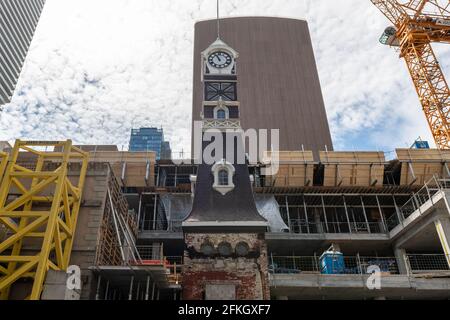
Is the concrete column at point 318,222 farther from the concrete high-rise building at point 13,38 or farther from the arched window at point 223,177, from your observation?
the concrete high-rise building at point 13,38

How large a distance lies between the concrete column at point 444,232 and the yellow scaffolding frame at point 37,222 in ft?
76.3

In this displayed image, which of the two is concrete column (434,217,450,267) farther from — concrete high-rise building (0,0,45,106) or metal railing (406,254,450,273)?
concrete high-rise building (0,0,45,106)

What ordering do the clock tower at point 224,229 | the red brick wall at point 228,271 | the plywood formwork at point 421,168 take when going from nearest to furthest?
the red brick wall at point 228,271, the clock tower at point 224,229, the plywood formwork at point 421,168

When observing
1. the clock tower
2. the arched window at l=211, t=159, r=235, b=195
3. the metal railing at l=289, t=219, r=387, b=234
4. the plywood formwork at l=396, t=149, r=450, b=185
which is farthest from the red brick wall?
the plywood formwork at l=396, t=149, r=450, b=185

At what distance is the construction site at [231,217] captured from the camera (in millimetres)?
20578

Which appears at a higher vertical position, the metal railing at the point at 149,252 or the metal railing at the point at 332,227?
the metal railing at the point at 332,227

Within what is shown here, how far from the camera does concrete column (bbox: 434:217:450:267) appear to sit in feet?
86.9

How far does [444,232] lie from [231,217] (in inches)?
578

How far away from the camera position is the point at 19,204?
20.3 metres

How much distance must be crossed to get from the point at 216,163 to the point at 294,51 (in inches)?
1979

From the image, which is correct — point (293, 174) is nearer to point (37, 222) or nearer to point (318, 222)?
point (318, 222)

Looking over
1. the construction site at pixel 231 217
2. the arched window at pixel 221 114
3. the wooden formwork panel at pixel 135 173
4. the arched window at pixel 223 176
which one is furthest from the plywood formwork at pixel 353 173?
the wooden formwork panel at pixel 135 173

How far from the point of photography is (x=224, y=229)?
23.3m
